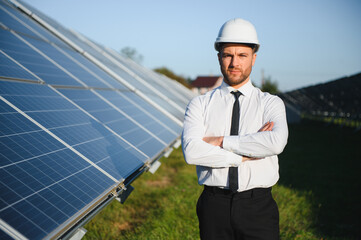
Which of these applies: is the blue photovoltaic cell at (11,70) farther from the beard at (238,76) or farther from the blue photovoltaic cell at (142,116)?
the beard at (238,76)

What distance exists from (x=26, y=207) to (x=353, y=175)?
1032 cm

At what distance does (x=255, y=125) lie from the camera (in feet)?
8.83

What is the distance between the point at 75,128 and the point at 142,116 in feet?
7.74

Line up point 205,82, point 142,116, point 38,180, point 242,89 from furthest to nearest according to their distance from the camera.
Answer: point 205,82 < point 142,116 < point 242,89 < point 38,180

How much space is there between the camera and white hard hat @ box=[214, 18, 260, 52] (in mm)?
2572

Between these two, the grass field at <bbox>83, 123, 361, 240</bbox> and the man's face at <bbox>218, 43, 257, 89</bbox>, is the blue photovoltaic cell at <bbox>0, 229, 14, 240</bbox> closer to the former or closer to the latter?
the man's face at <bbox>218, 43, 257, 89</bbox>

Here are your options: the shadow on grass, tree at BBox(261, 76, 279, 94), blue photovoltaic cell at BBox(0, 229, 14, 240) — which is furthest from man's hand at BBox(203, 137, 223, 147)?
tree at BBox(261, 76, 279, 94)

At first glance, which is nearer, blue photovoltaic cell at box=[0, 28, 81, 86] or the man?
the man

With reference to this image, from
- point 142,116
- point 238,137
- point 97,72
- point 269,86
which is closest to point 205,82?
point 269,86

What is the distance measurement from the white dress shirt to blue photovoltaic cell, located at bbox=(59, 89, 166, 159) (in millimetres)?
1454

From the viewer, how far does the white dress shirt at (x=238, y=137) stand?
2.45m

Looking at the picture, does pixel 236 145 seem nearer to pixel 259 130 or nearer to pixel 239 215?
pixel 259 130

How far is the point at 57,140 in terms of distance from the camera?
283 cm

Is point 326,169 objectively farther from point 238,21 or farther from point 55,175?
point 55,175
